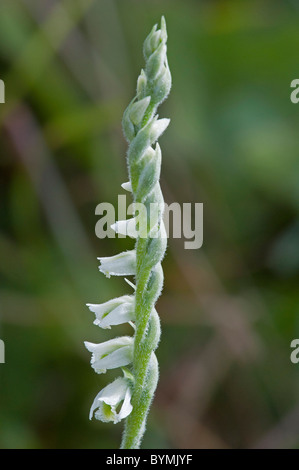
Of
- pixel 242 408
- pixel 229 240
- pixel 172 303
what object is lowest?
pixel 242 408

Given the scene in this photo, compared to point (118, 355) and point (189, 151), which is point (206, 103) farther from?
point (118, 355)

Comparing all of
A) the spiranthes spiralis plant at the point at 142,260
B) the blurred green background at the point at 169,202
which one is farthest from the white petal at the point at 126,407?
the blurred green background at the point at 169,202

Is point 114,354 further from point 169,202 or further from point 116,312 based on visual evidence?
point 169,202

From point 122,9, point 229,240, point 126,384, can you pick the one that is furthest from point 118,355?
point 122,9

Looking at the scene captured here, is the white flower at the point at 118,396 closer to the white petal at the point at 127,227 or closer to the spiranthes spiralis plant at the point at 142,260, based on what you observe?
the spiranthes spiralis plant at the point at 142,260

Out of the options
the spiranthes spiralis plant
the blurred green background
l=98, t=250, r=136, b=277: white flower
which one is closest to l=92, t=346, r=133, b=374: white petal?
the spiranthes spiralis plant

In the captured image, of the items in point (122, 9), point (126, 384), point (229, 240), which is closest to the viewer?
point (126, 384)

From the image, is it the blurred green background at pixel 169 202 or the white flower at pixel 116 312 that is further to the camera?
the blurred green background at pixel 169 202
